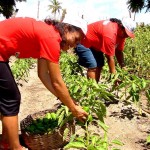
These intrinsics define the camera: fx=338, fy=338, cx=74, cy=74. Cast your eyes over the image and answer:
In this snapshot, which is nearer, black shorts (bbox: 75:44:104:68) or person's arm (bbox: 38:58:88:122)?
person's arm (bbox: 38:58:88:122)

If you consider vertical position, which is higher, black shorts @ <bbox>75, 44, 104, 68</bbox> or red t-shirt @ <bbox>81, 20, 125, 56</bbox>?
red t-shirt @ <bbox>81, 20, 125, 56</bbox>

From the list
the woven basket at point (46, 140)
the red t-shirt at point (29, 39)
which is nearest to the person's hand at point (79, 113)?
the red t-shirt at point (29, 39)

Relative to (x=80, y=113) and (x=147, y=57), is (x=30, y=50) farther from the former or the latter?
(x=147, y=57)

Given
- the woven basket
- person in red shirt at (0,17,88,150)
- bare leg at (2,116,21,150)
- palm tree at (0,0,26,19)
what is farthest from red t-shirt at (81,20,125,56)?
palm tree at (0,0,26,19)

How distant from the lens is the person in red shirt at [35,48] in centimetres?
231

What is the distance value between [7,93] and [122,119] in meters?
2.03

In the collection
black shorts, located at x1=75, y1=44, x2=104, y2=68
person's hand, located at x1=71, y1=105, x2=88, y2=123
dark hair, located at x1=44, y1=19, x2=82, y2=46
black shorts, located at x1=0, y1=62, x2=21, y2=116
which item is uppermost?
dark hair, located at x1=44, y1=19, x2=82, y2=46

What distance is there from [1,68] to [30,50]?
268 mm

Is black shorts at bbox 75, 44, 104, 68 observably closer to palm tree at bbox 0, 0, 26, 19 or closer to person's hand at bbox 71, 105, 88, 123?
person's hand at bbox 71, 105, 88, 123

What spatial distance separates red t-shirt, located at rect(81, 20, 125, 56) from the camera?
3838 millimetres

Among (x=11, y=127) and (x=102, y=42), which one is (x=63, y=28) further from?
(x=102, y=42)

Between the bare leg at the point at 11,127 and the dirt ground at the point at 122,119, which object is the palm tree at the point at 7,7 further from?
the bare leg at the point at 11,127

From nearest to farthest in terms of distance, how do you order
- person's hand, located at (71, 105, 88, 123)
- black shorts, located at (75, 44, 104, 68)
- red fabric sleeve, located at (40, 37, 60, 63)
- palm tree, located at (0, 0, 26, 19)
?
red fabric sleeve, located at (40, 37, 60, 63) < person's hand, located at (71, 105, 88, 123) < black shorts, located at (75, 44, 104, 68) < palm tree, located at (0, 0, 26, 19)

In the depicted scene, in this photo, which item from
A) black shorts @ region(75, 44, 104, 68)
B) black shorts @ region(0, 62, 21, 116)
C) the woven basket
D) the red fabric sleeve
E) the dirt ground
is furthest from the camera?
black shorts @ region(75, 44, 104, 68)
